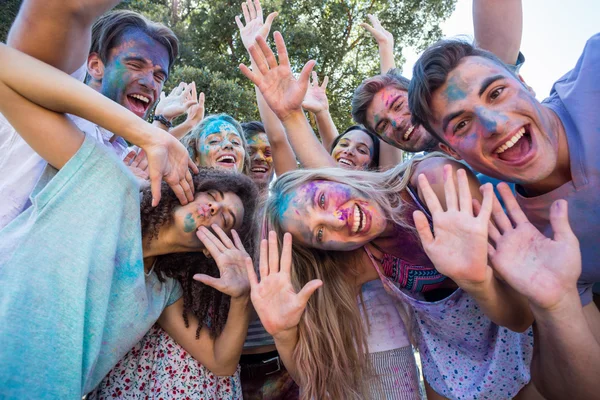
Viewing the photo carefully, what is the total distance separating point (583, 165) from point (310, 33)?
27.9 feet

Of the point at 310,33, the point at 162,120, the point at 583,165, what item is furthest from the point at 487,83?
the point at 310,33

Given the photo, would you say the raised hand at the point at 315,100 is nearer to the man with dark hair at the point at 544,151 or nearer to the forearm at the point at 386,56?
the forearm at the point at 386,56

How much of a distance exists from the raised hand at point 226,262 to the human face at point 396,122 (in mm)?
1691

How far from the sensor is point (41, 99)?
164 cm

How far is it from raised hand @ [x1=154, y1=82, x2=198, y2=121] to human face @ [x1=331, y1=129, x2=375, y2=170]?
5.06 feet

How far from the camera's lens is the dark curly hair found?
7.29 ft

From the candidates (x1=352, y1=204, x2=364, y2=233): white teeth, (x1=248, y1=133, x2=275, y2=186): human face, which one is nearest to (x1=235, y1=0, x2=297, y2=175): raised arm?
(x1=248, y1=133, x2=275, y2=186): human face

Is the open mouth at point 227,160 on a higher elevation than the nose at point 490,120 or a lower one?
lower

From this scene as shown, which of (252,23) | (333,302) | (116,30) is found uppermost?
(116,30)

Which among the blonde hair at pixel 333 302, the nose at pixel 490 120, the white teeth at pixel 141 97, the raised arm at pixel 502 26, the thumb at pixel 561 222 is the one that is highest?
the raised arm at pixel 502 26

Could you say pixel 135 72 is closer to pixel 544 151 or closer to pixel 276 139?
pixel 276 139

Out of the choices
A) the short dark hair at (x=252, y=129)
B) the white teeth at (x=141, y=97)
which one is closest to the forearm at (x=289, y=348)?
the white teeth at (x=141, y=97)

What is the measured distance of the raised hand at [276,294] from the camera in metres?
2.01

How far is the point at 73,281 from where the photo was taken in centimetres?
162
